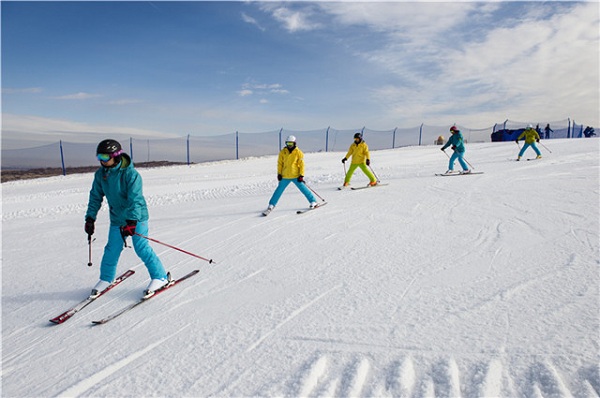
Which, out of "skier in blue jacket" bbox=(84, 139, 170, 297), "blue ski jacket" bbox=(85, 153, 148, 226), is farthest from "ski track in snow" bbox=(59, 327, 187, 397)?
"blue ski jacket" bbox=(85, 153, 148, 226)

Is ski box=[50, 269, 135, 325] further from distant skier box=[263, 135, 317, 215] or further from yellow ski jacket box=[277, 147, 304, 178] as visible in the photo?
yellow ski jacket box=[277, 147, 304, 178]

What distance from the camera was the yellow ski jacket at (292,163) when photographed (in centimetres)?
773

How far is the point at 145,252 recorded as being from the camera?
401 cm

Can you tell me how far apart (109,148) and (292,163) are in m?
4.45

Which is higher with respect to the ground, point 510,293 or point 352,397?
point 510,293

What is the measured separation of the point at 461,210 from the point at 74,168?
1242 inches

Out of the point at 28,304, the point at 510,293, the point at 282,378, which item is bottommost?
the point at 28,304

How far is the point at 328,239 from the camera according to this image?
5.82 m

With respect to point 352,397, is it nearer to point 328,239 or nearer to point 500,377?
point 500,377

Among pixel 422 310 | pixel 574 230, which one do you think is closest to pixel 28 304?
pixel 422 310

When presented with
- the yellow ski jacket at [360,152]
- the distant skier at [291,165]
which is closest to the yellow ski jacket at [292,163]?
the distant skier at [291,165]

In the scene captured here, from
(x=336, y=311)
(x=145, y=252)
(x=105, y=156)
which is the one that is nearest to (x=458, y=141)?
(x=336, y=311)

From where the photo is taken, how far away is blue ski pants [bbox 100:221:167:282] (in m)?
3.98

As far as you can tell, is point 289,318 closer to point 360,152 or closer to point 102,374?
point 102,374
